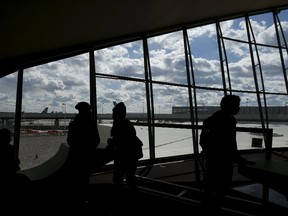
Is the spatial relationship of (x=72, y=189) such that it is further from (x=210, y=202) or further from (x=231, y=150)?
(x=231, y=150)

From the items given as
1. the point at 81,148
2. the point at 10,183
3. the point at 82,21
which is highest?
the point at 82,21

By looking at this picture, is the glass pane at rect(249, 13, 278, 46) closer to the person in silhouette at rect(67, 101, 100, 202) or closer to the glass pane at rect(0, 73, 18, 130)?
the glass pane at rect(0, 73, 18, 130)

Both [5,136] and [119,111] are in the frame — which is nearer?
[5,136]

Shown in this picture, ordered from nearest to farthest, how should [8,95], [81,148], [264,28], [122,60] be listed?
[81,148]
[8,95]
[122,60]
[264,28]

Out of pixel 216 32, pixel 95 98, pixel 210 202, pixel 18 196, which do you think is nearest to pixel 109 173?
pixel 95 98

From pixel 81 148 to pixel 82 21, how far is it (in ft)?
6.83

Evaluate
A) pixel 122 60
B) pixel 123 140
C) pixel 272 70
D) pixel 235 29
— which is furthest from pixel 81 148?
pixel 272 70

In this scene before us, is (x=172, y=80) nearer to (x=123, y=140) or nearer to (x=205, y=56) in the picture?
→ (x=205, y=56)

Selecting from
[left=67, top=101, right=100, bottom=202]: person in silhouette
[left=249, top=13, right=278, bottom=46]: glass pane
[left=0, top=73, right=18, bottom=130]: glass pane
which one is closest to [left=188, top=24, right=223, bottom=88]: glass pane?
[left=249, top=13, right=278, bottom=46]: glass pane

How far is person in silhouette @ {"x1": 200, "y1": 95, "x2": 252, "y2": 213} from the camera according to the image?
7.06ft

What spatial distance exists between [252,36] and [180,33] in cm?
229

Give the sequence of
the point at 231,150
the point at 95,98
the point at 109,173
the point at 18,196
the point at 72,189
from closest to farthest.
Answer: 1. the point at 18,196
2. the point at 231,150
3. the point at 72,189
4. the point at 109,173
5. the point at 95,98

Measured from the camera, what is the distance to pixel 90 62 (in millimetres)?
5719

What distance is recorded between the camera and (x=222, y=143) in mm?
2156
